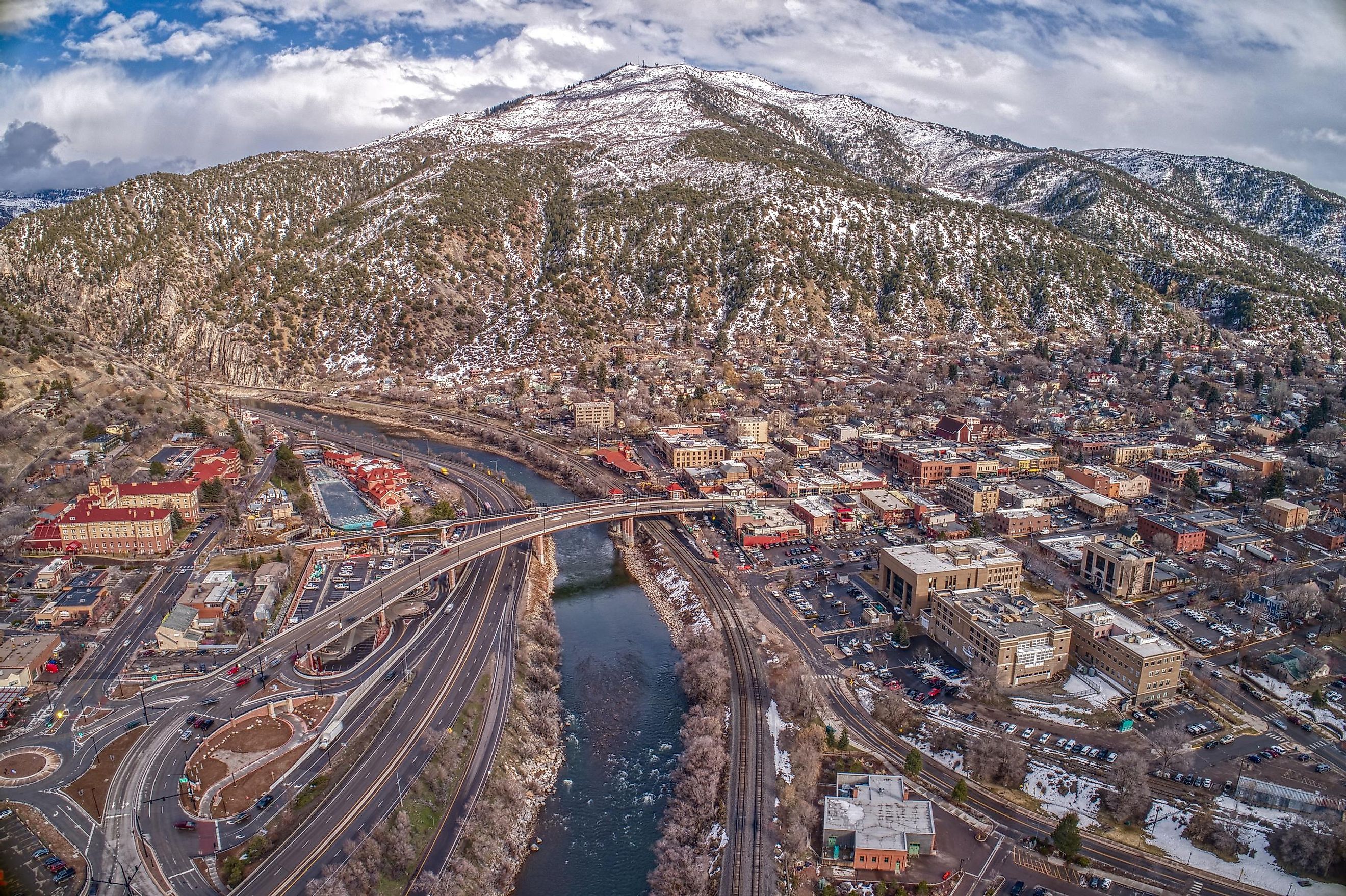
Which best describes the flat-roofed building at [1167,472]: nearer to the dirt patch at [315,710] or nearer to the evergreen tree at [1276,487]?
the evergreen tree at [1276,487]

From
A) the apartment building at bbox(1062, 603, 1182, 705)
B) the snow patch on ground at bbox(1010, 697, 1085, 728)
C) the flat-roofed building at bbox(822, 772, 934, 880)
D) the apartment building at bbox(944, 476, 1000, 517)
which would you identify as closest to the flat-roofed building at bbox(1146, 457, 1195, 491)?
the apartment building at bbox(944, 476, 1000, 517)

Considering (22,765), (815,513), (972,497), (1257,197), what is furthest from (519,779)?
(1257,197)

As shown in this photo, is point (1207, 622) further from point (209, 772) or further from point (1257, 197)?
point (1257, 197)

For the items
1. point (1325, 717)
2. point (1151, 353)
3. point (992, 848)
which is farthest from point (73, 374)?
point (1151, 353)

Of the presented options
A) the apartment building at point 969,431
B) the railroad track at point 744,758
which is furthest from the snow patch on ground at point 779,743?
the apartment building at point 969,431

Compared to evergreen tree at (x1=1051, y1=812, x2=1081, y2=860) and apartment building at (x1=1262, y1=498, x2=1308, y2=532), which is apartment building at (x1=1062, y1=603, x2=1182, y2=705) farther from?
apartment building at (x1=1262, y1=498, x2=1308, y2=532)
